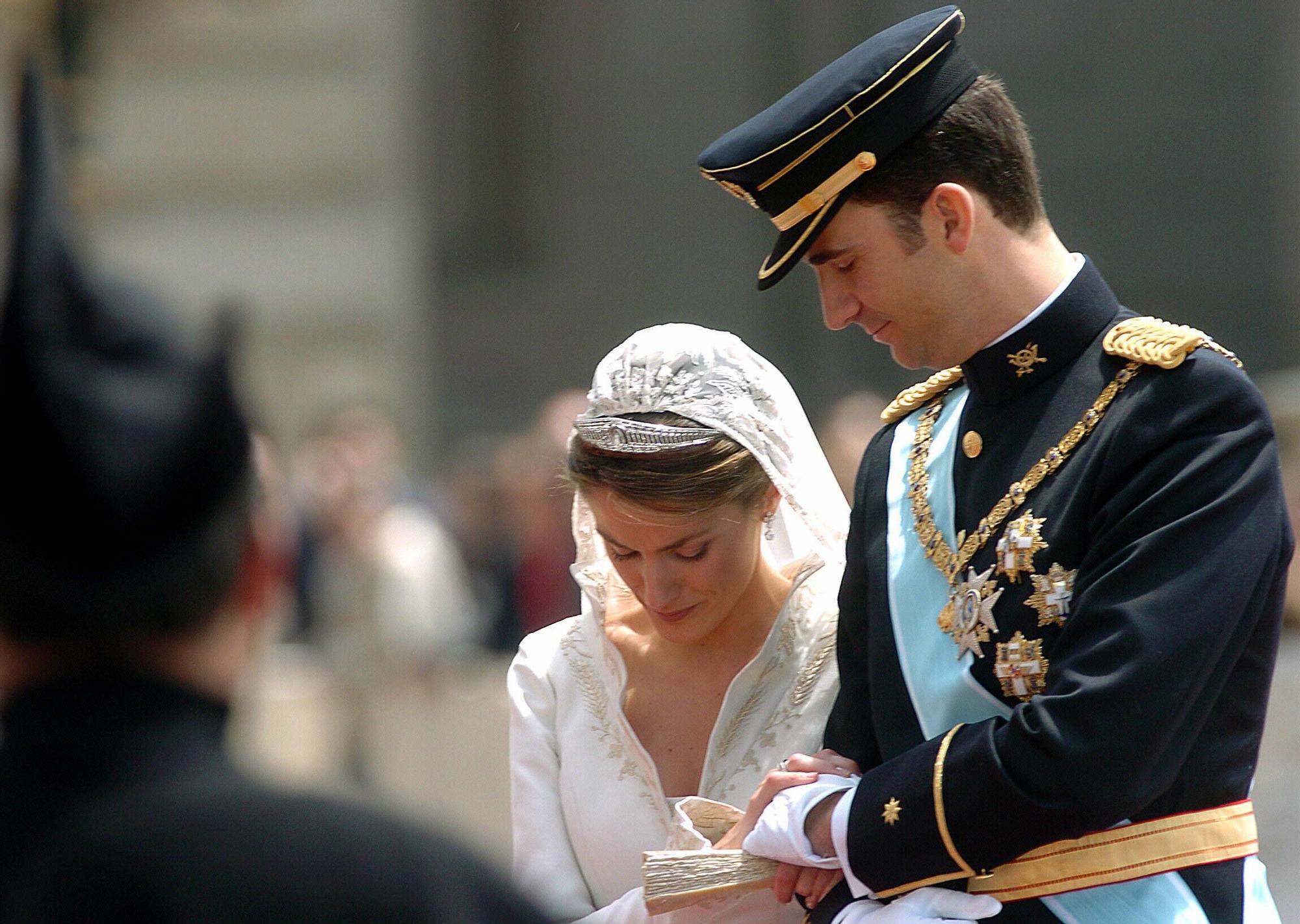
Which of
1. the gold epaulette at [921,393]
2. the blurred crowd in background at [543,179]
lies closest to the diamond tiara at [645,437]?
the gold epaulette at [921,393]

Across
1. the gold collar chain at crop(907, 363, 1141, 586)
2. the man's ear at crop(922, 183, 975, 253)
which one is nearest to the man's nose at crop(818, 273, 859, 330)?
the man's ear at crop(922, 183, 975, 253)

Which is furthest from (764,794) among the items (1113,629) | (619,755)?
(1113,629)

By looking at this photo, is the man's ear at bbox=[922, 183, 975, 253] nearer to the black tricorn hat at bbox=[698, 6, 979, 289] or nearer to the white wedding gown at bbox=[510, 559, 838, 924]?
the black tricorn hat at bbox=[698, 6, 979, 289]

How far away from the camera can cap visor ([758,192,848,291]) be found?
243 cm

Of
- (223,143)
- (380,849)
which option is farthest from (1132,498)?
(223,143)

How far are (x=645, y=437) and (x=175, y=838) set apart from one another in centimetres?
147

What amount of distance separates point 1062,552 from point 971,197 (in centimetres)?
45

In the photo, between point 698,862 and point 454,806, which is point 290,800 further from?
→ point 454,806

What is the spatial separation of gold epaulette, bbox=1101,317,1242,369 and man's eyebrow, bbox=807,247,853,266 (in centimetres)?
34

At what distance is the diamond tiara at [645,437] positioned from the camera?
107 inches

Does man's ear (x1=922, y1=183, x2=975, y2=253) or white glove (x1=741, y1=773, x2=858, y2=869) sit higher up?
man's ear (x1=922, y1=183, x2=975, y2=253)

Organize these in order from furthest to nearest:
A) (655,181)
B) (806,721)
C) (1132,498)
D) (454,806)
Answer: (655,181) → (454,806) → (806,721) → (1132,498)

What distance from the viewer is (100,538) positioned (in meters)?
1.38

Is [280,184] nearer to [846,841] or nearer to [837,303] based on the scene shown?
[837,303]
